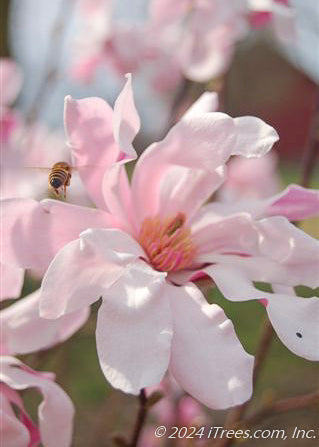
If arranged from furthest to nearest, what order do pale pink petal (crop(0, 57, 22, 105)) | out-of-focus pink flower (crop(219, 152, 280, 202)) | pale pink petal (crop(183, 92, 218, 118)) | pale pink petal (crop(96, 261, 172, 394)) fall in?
out-of-focus pink flower (crop(219, 152, 280, 202)) → pale pink petal (crop(0, 57, 22, 105)) → pale pink petal (crop(183, 92, 218, 118)) → pale pink petal (crop(96, 261, 172, 394))

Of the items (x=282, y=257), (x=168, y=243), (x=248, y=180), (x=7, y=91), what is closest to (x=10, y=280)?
(x=168, y=243)

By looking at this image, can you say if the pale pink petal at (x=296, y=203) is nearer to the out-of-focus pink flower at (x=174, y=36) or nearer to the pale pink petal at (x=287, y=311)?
the pale pink petal at (x=287, y=311)

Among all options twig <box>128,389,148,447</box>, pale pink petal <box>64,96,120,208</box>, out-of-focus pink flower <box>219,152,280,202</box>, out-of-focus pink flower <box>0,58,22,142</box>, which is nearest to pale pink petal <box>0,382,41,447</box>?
twig <box>128,389,148,447</box>

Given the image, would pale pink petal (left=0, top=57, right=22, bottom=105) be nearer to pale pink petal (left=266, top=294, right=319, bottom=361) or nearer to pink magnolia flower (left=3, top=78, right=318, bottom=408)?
pink magnolia flower (left=3, top=78, right=318, bottom=408)

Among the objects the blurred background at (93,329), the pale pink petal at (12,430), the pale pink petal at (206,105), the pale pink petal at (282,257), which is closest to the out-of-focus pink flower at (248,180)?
the blurred background at (93,329)

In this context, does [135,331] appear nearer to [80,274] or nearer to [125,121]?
[80,274]
